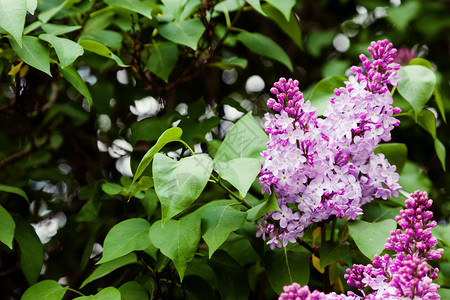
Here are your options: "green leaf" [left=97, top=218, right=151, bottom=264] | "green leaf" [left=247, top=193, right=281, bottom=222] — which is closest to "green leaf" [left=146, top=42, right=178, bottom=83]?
"green leaf" [left=97, top=218, right=151, bottom=264]

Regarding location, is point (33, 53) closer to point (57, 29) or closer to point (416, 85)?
point (57, 29)

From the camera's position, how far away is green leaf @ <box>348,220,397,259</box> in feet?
A: 3.58

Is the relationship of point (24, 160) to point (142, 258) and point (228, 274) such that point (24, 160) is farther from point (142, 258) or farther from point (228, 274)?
point (228, 274)

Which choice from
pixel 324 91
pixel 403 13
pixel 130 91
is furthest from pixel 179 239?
pixel 403 13

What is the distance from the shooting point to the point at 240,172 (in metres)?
1.05

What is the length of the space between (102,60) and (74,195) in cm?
88

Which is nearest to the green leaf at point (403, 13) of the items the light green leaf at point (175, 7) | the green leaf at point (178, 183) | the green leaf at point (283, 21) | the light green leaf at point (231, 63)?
the green leaf at point (283, 21)

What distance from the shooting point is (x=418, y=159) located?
2.80 meters

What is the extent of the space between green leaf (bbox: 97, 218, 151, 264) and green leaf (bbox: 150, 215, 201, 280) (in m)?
0.08

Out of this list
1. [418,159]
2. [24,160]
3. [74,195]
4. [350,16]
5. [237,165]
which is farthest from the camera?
[350,16]

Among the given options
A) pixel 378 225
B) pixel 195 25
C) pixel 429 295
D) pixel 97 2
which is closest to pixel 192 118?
pixel 195 25

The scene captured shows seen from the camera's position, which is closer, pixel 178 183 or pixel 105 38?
pixel 178 183

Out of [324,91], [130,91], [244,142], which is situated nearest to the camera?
[244,142]

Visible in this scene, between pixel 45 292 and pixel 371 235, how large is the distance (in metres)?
0.77
